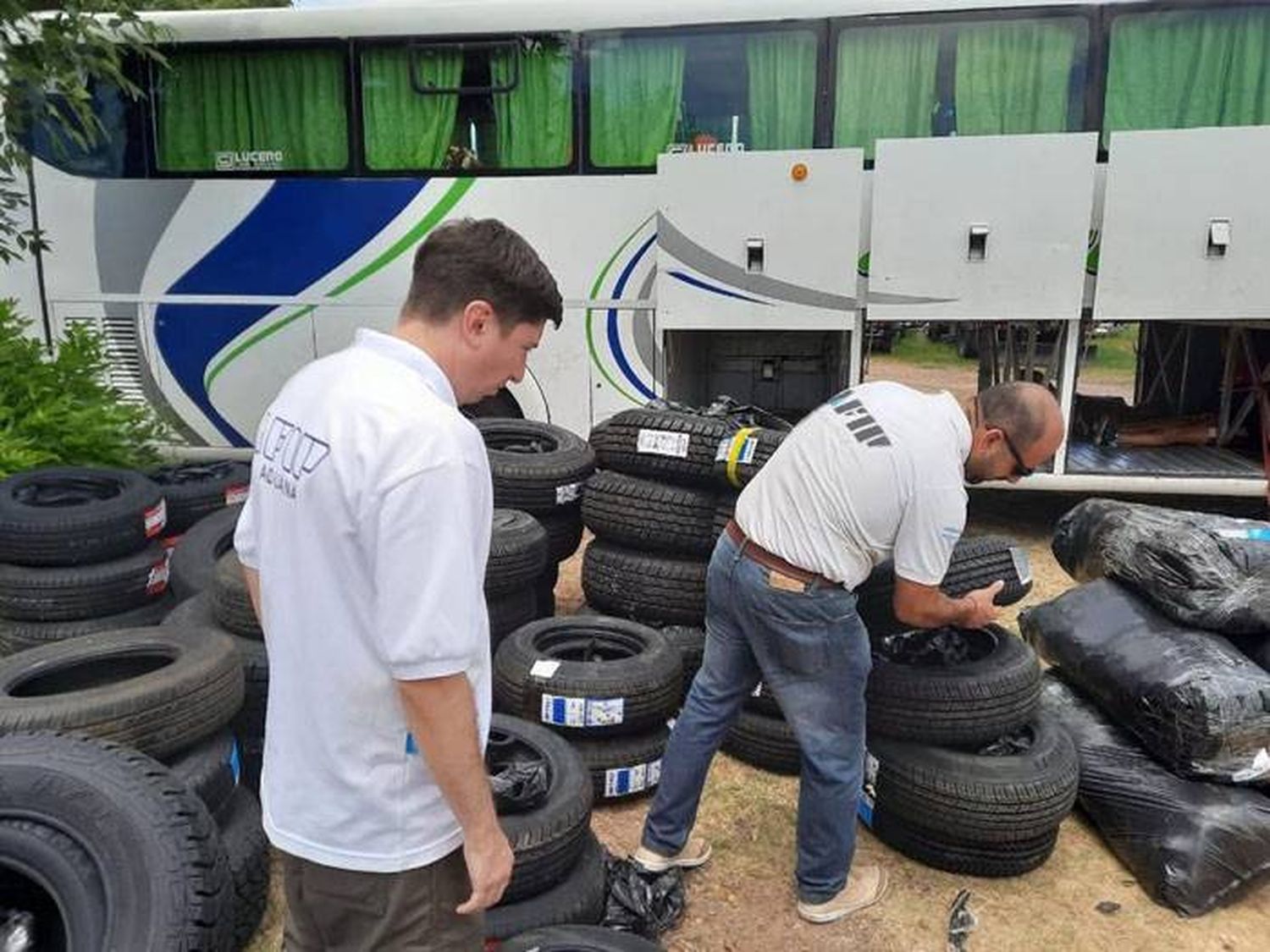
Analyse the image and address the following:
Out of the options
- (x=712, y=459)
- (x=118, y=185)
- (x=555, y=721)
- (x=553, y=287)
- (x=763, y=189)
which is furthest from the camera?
(x=118, y=185)

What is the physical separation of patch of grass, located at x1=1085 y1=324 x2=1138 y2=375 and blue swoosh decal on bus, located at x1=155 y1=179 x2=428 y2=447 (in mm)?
4845

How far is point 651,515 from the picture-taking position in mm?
4250

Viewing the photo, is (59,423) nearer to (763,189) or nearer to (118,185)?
(118,185)

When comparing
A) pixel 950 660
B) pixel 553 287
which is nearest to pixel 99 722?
pixel 553 287

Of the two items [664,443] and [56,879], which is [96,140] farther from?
[56,879]

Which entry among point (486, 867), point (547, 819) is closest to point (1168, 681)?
point (547, 819)

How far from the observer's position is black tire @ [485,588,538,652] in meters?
4.25

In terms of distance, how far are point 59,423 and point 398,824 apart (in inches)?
193

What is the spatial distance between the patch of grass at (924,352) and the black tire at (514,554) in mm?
3867

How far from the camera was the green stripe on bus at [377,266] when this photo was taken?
679 cm

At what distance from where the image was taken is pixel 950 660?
11.7ft

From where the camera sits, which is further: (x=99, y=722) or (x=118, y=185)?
(x=118, y=185)

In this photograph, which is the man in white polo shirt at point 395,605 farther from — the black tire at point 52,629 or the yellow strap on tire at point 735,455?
→ the black tire at point 52,629

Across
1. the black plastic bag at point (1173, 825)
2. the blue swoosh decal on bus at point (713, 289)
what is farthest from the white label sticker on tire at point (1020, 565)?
the blue swoosh decal on bus at point (713, 289)
